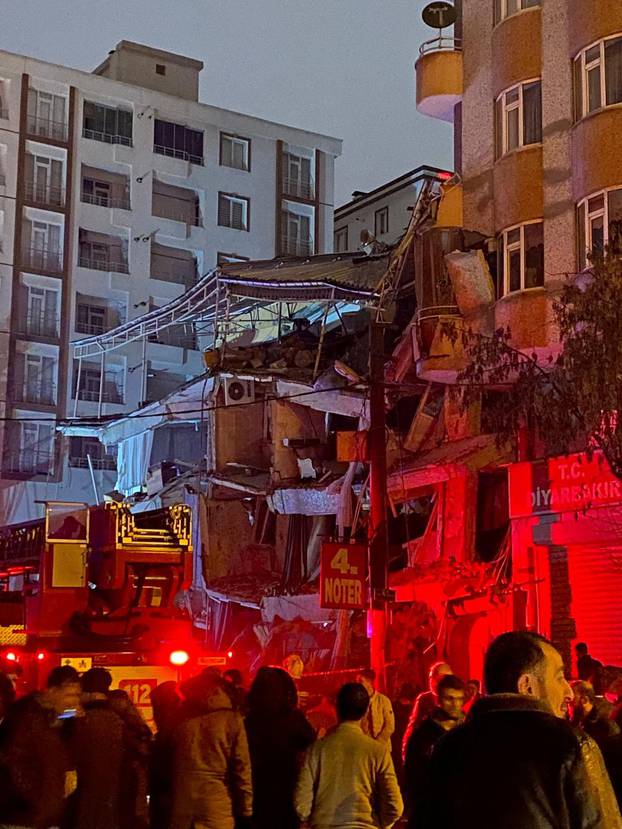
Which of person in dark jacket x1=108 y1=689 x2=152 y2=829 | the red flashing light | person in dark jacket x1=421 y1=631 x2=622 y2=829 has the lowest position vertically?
person in dark jacket x1=108 y1=689 x2=152 y2=829

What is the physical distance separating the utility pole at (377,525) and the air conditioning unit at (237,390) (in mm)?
12531

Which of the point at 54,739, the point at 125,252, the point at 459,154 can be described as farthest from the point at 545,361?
the point at 125,252

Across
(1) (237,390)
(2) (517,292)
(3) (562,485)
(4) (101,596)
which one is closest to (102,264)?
(1) (237,390)

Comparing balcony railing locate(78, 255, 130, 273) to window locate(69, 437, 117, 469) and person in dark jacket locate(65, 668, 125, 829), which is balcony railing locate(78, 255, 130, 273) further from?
person in dark jacket locate(65, 668, 125, 829)

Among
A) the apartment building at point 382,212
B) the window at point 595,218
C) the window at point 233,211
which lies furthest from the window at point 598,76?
the window at point 233,211

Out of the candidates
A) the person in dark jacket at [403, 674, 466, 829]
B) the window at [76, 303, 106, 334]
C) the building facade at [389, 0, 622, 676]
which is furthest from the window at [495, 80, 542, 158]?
the window at [76, 303, 106, 334]

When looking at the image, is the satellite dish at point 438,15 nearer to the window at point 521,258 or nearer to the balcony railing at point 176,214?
the window at point 521,258

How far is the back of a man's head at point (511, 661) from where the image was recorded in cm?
334

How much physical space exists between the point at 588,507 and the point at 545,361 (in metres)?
3.41

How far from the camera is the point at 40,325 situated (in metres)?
50.2

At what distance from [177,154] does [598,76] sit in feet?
118

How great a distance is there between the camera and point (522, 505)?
21.2 meters

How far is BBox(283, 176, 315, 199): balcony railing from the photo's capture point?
5769 centimetres

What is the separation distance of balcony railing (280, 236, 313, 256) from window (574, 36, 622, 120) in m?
36.4
